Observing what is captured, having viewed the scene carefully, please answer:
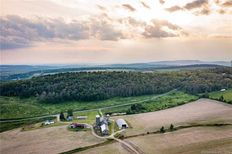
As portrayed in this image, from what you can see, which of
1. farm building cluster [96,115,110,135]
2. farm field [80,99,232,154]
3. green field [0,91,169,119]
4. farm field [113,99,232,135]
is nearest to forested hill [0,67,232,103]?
green field [0,91,169,119]

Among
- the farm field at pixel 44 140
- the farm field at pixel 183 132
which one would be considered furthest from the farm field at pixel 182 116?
the farm field at pixel 44 140

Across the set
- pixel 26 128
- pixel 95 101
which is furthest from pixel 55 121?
pixel 95 101

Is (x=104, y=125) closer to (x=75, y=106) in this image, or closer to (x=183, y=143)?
(x=183, y=143)

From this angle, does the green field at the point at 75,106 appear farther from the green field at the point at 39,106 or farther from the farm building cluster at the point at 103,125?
the farm building cluster at the point at 103,125

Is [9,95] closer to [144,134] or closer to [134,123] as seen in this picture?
[134,123]

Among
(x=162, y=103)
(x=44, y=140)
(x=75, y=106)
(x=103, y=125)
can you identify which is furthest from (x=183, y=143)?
(x=75, y=106)

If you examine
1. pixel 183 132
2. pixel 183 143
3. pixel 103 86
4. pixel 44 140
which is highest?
pixel 103 86

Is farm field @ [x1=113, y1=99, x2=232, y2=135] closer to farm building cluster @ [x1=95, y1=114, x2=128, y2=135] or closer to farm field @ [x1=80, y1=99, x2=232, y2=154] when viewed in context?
farm field @ [x1=80, y1=99, x2=232, y2=154]
